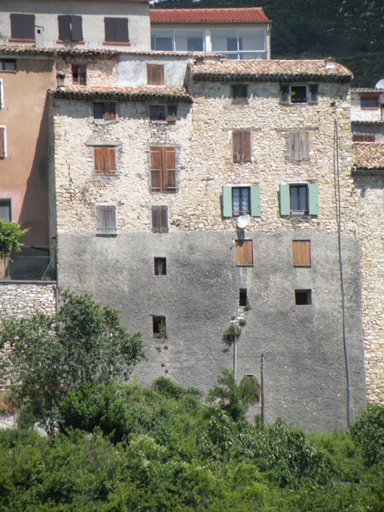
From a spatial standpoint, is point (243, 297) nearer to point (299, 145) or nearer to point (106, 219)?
point (106, 219)

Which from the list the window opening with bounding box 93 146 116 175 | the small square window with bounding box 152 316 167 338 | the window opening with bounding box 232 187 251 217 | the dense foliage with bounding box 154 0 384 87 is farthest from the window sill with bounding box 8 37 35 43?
the dense foliage with bounding box 154 0 384 87

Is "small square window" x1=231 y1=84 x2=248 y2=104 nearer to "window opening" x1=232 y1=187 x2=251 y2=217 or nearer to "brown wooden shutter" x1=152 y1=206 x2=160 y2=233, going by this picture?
"window opening" x1=232 y1=187 x2=251 y2=217

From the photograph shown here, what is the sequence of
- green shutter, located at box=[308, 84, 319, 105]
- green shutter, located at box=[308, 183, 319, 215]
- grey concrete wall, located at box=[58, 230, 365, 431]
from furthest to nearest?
green shutter, located at box=[308, 84, 319, 105] → green shutter, located at box=[308, 183, 319, 215] → grey concrete wall, located at box=[58, 230, 365, 431]

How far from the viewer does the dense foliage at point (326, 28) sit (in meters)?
61.0

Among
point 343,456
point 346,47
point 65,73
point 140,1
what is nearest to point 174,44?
point 140,1

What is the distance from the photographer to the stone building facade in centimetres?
3123

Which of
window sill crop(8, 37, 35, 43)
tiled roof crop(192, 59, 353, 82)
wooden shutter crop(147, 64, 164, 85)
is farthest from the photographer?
window sill crop(8, 37, 35, 43)

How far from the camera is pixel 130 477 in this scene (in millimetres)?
24547

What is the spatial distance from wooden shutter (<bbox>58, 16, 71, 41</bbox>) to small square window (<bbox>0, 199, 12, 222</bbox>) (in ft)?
31.2

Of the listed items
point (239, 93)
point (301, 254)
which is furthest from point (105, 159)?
point (301, 254)

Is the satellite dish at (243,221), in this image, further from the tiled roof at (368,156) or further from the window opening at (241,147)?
the tiled roof at (368,156)

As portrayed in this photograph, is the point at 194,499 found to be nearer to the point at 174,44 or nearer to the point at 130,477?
the point at 130,477

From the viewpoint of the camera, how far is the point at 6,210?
33.5 meters

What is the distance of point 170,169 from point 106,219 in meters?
3.38
